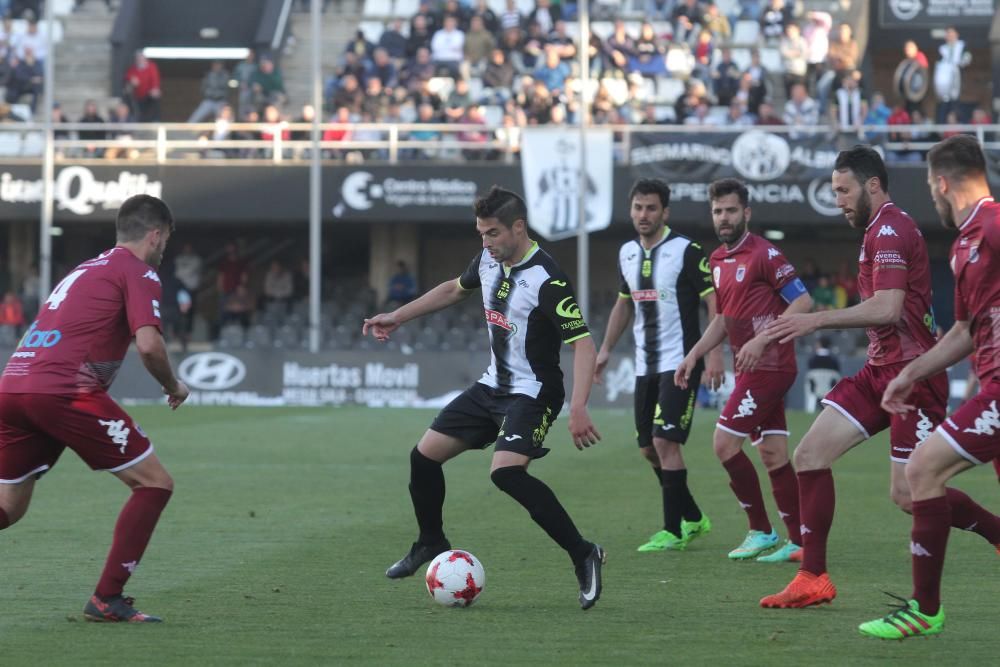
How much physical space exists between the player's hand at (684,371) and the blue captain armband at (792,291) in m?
0.67

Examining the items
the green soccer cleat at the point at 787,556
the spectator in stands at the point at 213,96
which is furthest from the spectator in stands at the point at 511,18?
the green soccer cleat at the point at 787,556

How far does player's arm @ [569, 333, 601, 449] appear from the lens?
7.62 metres

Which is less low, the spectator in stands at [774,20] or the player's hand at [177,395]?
the spectator in stands at [774,20]

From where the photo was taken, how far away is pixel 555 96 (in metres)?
30.4

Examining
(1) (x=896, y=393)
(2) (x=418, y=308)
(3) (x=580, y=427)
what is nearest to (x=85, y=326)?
(2) (x=418, y=308)

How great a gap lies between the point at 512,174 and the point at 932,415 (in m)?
22.4

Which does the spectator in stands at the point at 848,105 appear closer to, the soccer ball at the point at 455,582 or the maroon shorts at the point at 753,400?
the maroon shorts at the point at 753,400

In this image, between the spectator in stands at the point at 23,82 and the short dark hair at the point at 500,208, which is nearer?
the short dark hair at the point at 500,208

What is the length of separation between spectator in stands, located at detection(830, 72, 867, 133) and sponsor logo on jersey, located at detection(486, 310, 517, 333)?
2174 cm

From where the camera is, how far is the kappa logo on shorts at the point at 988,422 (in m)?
6.51

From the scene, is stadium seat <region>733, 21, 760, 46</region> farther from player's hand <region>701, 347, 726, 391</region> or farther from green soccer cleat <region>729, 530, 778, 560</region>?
green soccer cleat <region>729, 530, 778, 560</region>

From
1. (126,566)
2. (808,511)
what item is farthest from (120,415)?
(808,511)

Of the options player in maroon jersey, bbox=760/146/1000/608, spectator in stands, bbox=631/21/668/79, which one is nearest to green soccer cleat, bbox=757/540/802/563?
player in maroon jersey, bbox=760/146/1000/608

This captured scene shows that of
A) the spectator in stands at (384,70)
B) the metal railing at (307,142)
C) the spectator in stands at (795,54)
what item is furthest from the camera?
the spectator in stands at (384,70)
